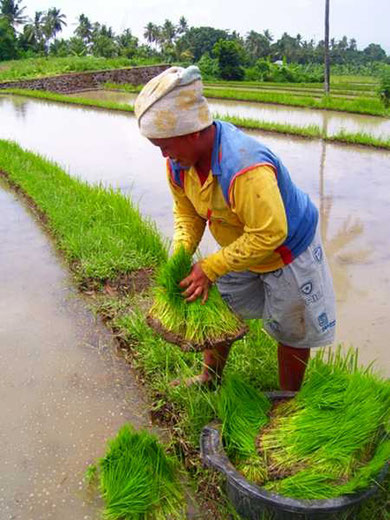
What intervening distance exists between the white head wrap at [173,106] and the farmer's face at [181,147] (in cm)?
3

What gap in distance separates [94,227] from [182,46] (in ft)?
150

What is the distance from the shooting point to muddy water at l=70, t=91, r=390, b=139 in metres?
9.67

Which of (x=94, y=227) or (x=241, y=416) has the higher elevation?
(x=94, y=227)

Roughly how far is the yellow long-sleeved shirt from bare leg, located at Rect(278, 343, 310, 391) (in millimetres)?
370

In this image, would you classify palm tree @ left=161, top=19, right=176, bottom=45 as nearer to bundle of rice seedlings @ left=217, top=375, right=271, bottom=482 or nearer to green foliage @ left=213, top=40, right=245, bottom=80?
green foliage @ left=213, top=40, right=245, bottom=80

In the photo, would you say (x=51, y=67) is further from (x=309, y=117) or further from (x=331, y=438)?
(x=331, y=438)

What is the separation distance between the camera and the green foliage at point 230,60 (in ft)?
88.8

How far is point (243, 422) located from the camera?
63.2 inches

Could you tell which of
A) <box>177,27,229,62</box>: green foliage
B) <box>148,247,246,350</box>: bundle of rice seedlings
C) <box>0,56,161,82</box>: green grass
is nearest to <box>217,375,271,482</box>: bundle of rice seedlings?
<box>148,247,246,350</box>: bundle of rice seedlings

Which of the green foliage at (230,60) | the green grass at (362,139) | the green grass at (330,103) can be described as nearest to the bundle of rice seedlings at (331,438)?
the green grass at (362,139)

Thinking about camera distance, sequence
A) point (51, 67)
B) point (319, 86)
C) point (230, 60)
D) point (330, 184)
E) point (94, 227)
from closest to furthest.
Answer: point (94, 227)
point (330, 184)
point (319, 86)
point (51, 67)
point (230, 60)

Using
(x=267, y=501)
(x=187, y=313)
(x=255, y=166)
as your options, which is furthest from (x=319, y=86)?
(x=267, y=501)

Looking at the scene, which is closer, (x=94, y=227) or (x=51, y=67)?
(x=94, y=227)

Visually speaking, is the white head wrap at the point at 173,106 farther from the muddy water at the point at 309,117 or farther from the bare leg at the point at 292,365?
the muddy water at the point at 309,117
